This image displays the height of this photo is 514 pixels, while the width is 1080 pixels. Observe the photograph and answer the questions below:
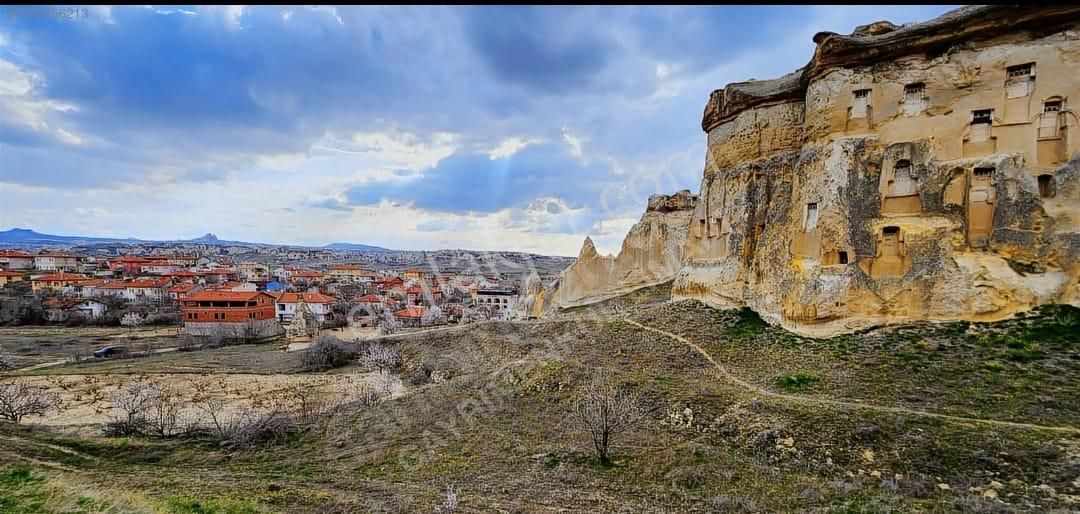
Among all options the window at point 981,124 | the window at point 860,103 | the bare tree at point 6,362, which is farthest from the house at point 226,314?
the window at point 981,124

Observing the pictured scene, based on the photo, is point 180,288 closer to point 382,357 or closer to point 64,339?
point 64,339

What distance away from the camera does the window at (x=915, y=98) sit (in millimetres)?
16125

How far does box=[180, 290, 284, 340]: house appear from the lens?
4475cm

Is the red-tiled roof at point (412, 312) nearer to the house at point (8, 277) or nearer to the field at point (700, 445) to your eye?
the field at point (700, 445)

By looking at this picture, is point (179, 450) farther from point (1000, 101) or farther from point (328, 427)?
point (1000, 101)

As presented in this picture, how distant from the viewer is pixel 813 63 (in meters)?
18.5

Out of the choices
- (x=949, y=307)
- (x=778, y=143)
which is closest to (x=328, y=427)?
(x=949, y=307)

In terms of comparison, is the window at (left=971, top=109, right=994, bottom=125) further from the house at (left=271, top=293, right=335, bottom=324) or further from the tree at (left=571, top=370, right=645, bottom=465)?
the house at (left=271, top=293, right=335, bottom=324)

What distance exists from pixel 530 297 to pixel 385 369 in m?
17.7

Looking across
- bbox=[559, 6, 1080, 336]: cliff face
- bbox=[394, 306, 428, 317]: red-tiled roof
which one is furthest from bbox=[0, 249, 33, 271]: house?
bbox=[559, 6, 1080, 336]: cliff face

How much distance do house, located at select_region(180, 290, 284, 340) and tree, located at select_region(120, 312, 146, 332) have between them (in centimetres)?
822

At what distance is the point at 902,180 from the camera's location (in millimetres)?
16016

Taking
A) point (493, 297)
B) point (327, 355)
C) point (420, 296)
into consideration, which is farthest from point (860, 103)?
point (493, 297)

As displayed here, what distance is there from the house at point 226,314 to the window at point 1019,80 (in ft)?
165
